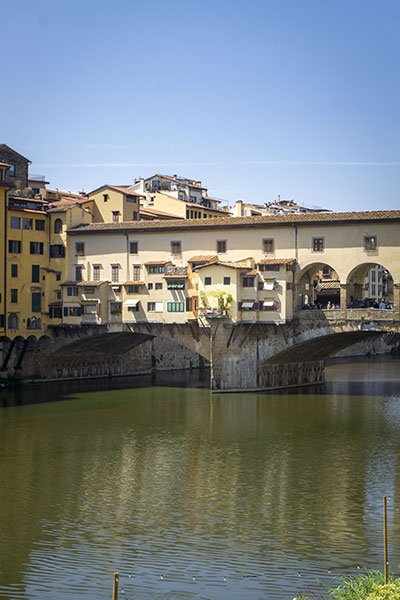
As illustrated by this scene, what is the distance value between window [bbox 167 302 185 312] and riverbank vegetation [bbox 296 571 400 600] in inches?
1651

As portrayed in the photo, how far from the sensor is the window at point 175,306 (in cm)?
6419

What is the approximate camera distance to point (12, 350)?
2704 inches

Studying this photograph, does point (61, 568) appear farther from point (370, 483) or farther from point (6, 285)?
point (6, 285)

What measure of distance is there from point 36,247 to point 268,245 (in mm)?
19057

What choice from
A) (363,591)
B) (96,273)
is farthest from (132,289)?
(363,591)

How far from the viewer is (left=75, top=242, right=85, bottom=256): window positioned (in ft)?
227

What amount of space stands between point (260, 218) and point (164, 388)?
15.9m

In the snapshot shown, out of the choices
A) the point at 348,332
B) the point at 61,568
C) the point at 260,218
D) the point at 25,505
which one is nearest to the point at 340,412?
the point at 348,332

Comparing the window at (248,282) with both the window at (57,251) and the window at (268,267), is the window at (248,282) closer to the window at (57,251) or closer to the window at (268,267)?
the window at (268,267)

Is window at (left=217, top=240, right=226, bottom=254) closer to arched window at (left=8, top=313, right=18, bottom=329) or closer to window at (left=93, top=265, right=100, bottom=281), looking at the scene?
window at (left=93, top=265, right=100, bottom=281)

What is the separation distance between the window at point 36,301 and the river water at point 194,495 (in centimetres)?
1076

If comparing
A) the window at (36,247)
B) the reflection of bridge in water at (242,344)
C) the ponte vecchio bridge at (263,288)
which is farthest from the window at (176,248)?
the window at (36,247)

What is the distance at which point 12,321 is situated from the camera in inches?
2653

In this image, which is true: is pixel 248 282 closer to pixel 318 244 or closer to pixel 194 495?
pixel 318 244
